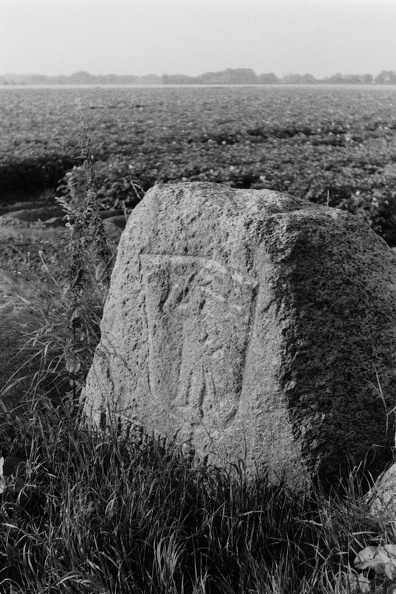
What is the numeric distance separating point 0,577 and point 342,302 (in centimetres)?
168

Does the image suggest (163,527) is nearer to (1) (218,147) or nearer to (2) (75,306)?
(2) (75,306)

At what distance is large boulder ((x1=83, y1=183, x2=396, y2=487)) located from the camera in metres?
2.75

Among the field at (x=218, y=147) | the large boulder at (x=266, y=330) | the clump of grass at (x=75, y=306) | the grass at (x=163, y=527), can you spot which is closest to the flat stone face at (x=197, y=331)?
the large boulder at (x=266, y=330)

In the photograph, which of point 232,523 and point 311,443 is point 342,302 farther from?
point 232,523

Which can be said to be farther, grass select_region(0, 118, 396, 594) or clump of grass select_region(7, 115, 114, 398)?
clump of grass select_region(7, 115, 114, 398)

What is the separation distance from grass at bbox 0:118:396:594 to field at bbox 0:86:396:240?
4.03 metres

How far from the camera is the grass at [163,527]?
8.08 ft

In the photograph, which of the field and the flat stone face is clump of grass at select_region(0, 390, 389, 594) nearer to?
the flat stone face

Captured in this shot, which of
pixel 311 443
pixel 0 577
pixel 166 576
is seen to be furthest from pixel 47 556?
pixel 311 443

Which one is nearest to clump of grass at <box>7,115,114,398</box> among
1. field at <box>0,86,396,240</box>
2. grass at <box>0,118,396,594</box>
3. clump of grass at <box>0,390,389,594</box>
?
grass at <box>0,118,396,594</box>

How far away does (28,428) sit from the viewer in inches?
126

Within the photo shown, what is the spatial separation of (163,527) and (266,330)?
2.75 ft

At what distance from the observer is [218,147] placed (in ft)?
26.2

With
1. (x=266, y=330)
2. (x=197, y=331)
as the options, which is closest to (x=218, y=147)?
(x=197, y=331)
